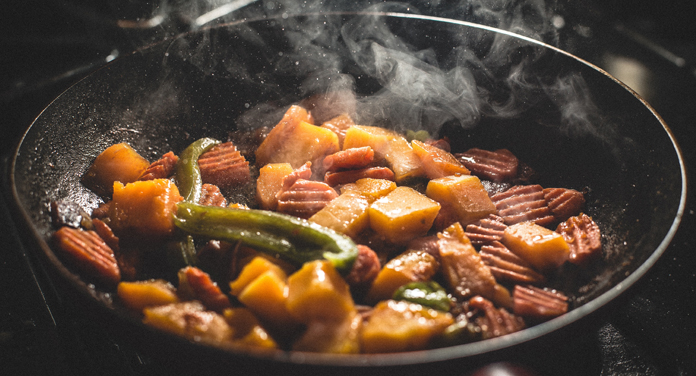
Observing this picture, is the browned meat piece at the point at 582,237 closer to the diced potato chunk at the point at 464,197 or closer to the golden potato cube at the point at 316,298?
the diced potato chunk at the point at 464,197

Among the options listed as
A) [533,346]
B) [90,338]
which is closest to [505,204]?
[533,346]

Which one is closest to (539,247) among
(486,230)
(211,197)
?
(486,230)

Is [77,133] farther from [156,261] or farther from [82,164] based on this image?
[156,261]

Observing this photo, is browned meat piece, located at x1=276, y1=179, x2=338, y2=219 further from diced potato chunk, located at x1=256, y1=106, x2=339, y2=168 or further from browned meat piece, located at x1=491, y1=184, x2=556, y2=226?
browned meat piece, located at x1=491, y1=184, x2=556, y2=226

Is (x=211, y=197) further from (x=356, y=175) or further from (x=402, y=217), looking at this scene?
(x=402, y=217)

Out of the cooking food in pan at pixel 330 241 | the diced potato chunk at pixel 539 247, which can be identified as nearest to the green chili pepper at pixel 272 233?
the cooking food in pan at pixel 330 241
